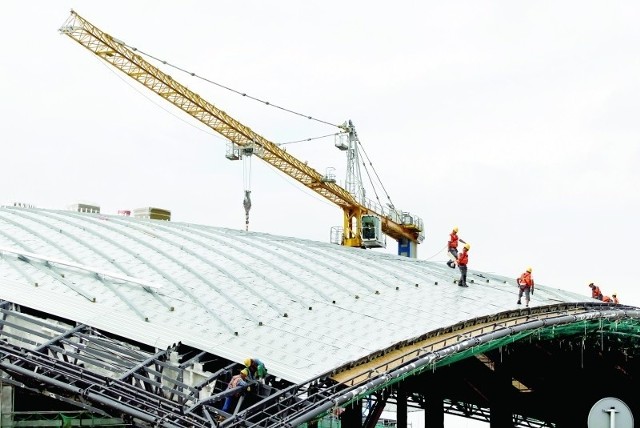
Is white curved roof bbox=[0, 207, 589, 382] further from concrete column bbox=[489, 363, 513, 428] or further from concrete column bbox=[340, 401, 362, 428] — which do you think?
concrete column bbox=[340, 401, 362, 428]

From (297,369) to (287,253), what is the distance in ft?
46.8

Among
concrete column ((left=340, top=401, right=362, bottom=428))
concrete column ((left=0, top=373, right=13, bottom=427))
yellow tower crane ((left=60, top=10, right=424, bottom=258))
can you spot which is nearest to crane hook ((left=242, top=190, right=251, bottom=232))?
yellow tower crane ((left=60, top=10, right=424, bottom=258))

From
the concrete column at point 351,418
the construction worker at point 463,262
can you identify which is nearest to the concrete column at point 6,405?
the construction worker at point 463,262

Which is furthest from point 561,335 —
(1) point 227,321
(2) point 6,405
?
(2) point 6,405

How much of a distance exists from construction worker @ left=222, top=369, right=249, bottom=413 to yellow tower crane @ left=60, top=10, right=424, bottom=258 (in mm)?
56639

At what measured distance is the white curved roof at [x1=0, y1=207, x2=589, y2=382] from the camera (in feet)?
82.5

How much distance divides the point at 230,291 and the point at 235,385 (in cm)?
749

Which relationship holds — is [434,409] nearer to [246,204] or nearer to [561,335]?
[561,335]

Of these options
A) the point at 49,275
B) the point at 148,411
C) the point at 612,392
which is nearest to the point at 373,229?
the point at 612,392

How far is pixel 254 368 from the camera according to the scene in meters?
22.3

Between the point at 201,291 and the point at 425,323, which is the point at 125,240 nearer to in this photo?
the point at 201,291

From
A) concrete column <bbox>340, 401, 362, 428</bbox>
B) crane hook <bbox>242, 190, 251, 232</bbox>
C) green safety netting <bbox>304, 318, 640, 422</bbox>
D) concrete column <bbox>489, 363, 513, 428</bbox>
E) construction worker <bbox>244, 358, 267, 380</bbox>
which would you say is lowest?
concrete column <bbox>340, 401, 362, 428</bbox>

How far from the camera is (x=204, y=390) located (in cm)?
2259

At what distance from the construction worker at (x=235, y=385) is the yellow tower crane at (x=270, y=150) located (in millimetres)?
56639
